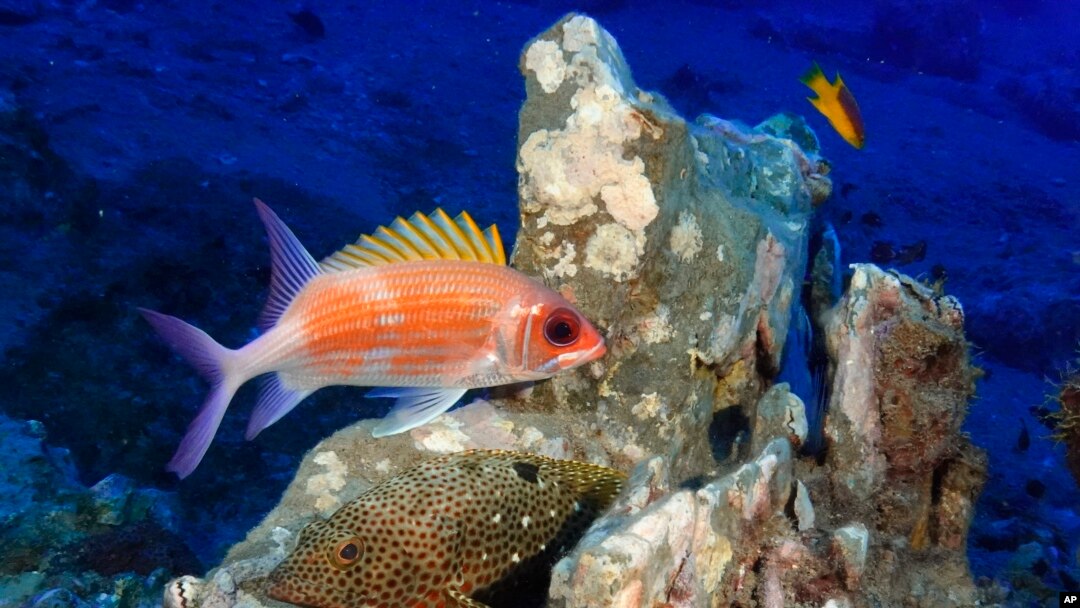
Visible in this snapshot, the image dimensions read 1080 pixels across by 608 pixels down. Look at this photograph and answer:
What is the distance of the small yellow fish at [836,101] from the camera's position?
278 inches

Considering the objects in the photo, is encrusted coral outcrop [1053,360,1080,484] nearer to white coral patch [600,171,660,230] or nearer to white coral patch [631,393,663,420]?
white coral patch [631,393,663,420]

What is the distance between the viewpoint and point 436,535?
7.16ft

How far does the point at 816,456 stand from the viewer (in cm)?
339

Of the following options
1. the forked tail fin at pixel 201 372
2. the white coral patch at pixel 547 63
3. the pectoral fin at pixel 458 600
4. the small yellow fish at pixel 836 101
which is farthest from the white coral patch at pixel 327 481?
the small yellow fish at pixel 836 101

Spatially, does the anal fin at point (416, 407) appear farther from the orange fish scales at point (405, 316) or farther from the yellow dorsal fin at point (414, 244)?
the yellow dorsal fin at point (414, 244)

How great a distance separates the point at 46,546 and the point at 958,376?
240 inches

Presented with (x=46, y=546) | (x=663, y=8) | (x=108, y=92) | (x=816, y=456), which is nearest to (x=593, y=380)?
(x=816, y=456)

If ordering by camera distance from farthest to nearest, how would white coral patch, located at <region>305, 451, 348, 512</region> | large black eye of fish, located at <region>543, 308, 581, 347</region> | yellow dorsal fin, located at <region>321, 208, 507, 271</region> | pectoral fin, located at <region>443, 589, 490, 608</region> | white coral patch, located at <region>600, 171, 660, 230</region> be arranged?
white coral patch, located at <region>600, 171, 660, 230</region>, white coral patch, located at <region>305, 451, 348, 512</region>, yellow dorsal fin, located at <region>321, 208, 507, 271</region>, large black eye of fish, located at <region>543, 308, 581, 347</region>, pectoral fin, located at <region>443, 589, 490, 608</region>

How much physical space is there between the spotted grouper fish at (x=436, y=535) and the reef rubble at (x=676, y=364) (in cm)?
60

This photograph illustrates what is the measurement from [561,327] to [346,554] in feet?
3.96

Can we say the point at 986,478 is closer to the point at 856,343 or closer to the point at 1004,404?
the point at 856,343

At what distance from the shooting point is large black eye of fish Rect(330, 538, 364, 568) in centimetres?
206

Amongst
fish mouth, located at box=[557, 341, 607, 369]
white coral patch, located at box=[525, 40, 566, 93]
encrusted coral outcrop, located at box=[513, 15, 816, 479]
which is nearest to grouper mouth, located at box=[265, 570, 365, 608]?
fish mouth, located at box=[557, 341, 607, 369]

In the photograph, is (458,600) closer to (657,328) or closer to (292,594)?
(292,594)
